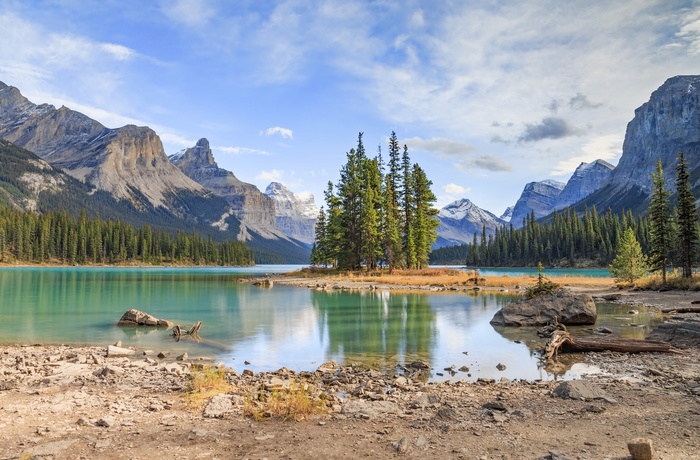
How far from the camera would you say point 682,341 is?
789 inches

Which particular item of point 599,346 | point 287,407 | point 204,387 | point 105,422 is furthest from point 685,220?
point 105,422

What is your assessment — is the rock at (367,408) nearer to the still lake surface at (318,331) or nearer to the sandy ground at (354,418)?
the sandy ground at (354,418)

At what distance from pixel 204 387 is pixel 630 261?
60.5 meters

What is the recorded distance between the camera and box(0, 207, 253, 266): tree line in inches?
5901

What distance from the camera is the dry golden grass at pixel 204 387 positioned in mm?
12323

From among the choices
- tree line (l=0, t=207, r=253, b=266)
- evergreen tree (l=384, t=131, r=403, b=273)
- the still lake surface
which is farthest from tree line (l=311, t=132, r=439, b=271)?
tree line (l=0, t=207, r=253, b=266)

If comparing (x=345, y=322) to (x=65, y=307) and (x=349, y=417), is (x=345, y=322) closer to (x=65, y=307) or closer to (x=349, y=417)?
(x=349, y=417)

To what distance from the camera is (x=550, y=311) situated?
29.3m

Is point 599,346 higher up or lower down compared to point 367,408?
lower down

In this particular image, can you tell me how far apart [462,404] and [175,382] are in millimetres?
8980

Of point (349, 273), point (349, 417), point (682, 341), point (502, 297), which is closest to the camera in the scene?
point (349, 417)

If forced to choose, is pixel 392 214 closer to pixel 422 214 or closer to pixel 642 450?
pixel 422 214

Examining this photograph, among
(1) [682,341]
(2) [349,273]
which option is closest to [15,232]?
(2) [349,273]

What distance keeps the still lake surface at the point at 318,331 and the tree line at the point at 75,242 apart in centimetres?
12849
